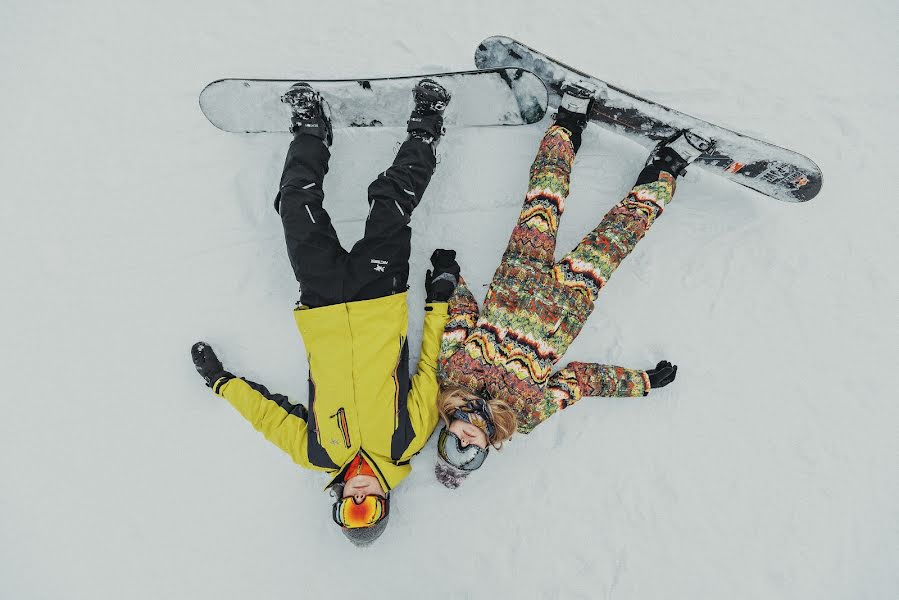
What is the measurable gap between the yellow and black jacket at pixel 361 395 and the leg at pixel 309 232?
90 millimetres

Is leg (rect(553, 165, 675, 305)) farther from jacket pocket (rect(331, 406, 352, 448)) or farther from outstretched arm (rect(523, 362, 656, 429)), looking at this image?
jacket pocket (rect(331, 406, 352, 448))

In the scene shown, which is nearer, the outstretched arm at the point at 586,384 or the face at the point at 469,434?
the face at the point at 469,434

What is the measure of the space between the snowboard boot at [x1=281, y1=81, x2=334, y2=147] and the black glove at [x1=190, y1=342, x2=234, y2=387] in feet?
3.76

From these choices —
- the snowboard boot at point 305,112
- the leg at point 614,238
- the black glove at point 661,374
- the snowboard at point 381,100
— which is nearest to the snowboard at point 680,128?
the snowboard at point 381,100

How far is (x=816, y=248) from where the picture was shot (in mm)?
2506

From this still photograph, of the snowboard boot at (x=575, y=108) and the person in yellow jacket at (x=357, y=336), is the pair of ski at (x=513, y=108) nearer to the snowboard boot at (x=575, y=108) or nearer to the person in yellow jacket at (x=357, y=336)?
the snowboard boot at (x=575, y=108)

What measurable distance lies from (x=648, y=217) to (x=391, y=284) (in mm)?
1241

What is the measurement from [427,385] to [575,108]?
4.96 ft

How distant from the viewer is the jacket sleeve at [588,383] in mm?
2182

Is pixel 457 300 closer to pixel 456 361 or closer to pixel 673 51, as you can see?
pixel 456 361

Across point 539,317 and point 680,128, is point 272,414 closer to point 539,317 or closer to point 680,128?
point 539,317

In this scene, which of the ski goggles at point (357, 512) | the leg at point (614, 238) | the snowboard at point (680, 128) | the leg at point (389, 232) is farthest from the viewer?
the snowboard at point (680, 128)

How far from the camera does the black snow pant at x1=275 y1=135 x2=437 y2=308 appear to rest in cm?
199

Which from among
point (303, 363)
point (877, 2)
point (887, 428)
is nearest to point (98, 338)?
point (303, 363)
